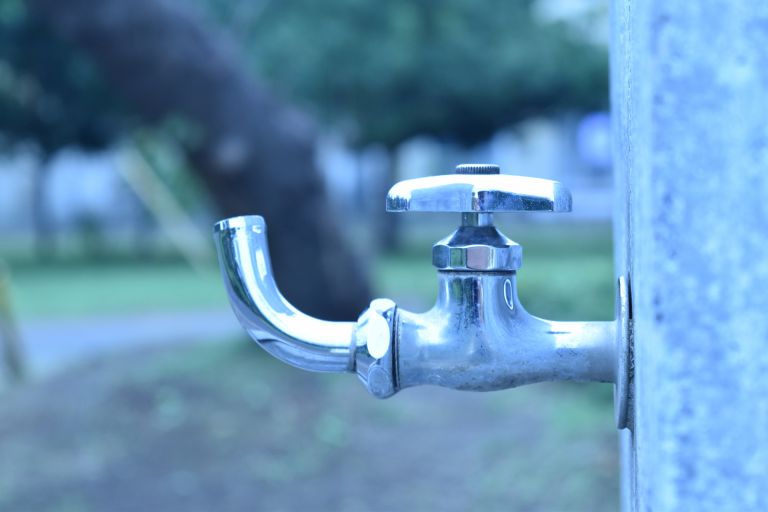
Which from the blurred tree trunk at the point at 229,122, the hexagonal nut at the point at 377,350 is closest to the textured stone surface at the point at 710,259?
the hexagonal nut at the point at 377,350

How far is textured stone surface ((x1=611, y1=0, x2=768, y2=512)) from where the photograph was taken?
0.65 meters

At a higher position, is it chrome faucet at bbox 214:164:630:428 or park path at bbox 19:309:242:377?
chrome faucet at bbox 214:164:630:428

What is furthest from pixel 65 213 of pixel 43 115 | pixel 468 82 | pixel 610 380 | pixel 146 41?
pixel 610 380

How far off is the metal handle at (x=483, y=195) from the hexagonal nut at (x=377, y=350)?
125 millimetres

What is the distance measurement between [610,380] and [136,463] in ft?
14.3

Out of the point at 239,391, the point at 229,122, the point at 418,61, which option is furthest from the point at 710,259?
the point at 418,61

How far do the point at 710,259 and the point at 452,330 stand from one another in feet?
1.29

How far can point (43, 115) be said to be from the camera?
1650 cm

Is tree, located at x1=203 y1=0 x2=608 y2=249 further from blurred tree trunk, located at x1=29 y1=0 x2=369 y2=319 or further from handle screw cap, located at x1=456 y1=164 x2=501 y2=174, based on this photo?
handle screw cap, located at x1=456 y1=164 x2=501 y2=174

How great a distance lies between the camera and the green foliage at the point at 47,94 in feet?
49.9

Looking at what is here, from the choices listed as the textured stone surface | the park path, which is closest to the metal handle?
the textured stone surface

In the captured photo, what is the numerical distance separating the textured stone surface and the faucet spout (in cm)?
44

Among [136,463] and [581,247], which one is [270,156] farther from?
[581,247]

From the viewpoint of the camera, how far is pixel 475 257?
984 millimetres
